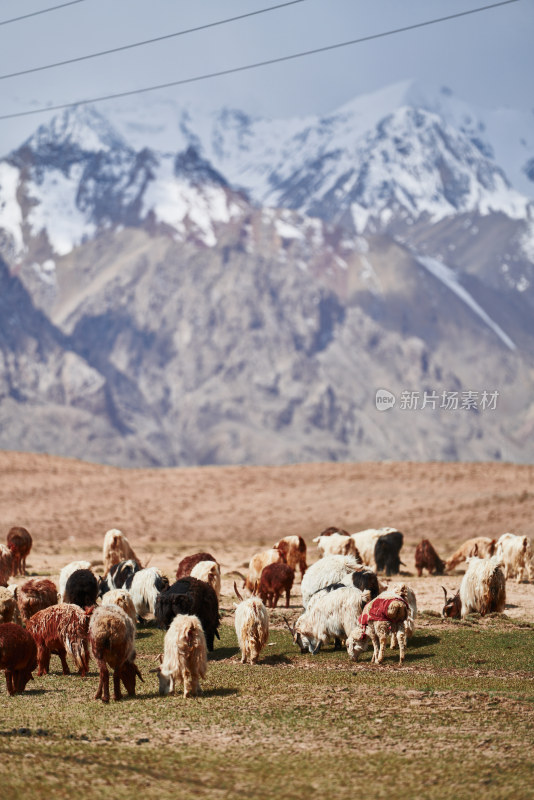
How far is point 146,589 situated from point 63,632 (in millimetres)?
5275

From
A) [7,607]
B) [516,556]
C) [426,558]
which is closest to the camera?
[7,607]

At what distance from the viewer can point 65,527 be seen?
169ft

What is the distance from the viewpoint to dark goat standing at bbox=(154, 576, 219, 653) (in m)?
17.6

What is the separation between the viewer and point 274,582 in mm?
22359

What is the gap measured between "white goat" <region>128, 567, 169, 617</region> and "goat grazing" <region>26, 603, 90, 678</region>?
15.7 ft

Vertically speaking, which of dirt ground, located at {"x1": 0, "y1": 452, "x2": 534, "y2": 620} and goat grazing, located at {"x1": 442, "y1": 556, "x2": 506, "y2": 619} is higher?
dirt ground, located at {"x1": 0, "y1": 452, "x2": 534, "y2": 620}

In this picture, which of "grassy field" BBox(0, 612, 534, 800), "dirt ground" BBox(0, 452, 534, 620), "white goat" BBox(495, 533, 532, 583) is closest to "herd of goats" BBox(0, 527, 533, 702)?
"grassy field" BBox(0, 612, 534, 800)

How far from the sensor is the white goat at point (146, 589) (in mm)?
20422

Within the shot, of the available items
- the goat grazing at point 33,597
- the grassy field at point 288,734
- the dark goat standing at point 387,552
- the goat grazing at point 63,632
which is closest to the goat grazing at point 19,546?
the dark goat standing at point 387,552

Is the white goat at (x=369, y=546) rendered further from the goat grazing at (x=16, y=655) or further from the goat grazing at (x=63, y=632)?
the goat grazing at (x=16, y=655)

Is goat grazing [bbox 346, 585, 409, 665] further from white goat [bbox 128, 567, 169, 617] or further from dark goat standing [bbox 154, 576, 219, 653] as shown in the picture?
white goat [bbox 128, 567, 169, 617]

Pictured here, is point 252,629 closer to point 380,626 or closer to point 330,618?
point 330,618

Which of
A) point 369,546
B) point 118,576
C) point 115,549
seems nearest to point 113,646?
point 118,576

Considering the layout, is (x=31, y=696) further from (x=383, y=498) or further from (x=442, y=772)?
(x=383, y=498)
